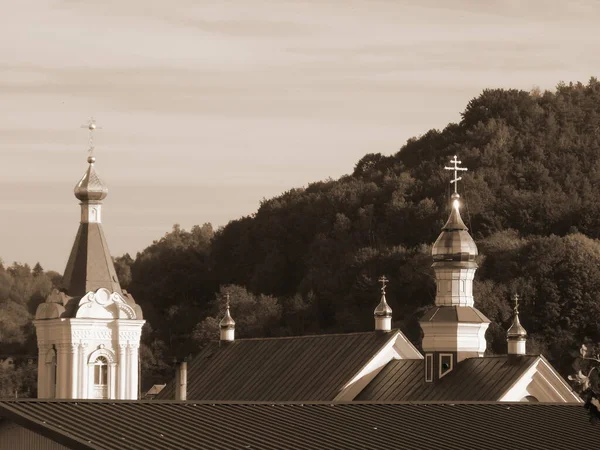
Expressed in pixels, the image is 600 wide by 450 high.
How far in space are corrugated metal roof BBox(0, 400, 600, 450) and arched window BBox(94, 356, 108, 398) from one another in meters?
29.8

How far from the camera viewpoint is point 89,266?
218 ft

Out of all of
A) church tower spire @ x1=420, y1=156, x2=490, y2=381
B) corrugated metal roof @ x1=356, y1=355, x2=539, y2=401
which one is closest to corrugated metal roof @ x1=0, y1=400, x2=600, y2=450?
corrugated metal roof @ x1=356, y1=355, x2=539, y2=401

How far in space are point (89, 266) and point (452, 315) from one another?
14.9 meters

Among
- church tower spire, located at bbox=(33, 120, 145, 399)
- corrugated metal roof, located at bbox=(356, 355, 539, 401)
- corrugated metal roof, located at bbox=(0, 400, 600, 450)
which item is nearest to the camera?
corrugated metal roof, located at bbox=(0, 400, 600, 450)

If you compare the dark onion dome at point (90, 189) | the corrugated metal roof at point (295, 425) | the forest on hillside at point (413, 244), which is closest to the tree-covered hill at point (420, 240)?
the forest on hillside at point (413, 244)

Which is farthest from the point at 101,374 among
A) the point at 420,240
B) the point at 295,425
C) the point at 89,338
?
the point at 420,240

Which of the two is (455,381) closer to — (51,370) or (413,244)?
(51,370)

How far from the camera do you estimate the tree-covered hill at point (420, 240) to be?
90.5 meters

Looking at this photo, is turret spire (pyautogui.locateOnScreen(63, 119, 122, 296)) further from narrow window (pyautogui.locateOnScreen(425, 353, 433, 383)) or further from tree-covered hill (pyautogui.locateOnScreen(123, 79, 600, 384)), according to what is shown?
tree-covered hill (pyautogui.locateOnScreen(123, 79, 600, 384))

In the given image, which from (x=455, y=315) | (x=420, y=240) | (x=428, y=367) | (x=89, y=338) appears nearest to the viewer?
(x=428, y=367)

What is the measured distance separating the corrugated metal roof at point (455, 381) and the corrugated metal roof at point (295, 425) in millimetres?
16158

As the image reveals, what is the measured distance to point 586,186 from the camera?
10350cm

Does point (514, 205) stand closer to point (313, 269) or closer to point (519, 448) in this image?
point (313, 269)

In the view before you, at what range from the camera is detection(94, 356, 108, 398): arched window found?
64.9 meters
